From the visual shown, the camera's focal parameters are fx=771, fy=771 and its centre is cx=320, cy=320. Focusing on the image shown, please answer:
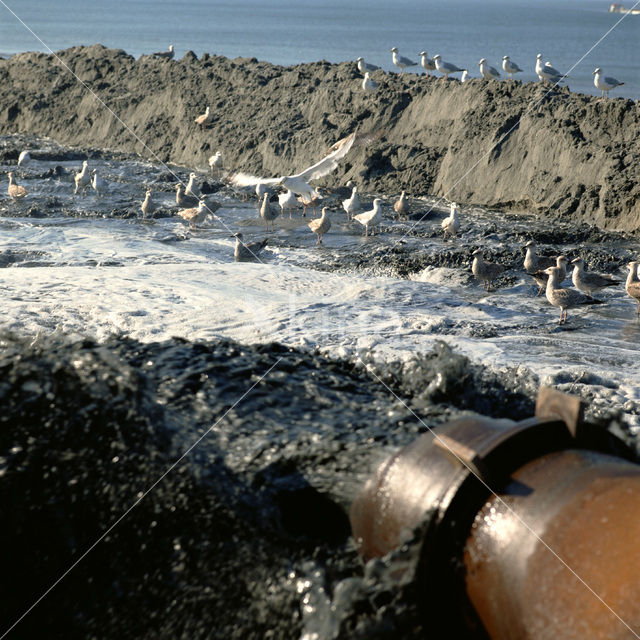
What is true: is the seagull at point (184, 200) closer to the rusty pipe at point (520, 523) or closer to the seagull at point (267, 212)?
the seagull at point (267, 212)

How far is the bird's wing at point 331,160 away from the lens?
12.0m

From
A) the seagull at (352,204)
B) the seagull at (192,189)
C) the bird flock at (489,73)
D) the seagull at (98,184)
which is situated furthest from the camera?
the bird flock at (489,73)

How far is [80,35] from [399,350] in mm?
59478

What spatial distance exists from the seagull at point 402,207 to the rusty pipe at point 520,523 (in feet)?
38.0

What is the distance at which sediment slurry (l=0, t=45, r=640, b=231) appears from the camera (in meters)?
14.0

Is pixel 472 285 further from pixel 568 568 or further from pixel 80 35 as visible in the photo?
pixel 80 35

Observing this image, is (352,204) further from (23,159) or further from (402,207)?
(23,159)

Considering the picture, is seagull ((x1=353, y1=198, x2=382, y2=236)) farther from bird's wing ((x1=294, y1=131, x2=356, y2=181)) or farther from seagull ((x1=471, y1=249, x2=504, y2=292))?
seagull ((x1=471, y1=249, x2=504, y2=292))

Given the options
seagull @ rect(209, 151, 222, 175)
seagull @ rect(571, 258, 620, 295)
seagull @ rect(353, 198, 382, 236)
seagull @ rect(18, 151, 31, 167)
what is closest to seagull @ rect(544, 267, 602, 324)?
seagull @ rect(571, 258, 620, 295)

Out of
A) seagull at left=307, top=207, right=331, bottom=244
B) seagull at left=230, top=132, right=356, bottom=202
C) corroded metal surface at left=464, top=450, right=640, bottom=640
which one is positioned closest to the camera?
corroded metal surface at left=464, top=450, right=640, bottom=640

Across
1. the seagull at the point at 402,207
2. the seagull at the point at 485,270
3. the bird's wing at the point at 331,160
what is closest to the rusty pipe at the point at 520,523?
the seagull at the point at 485,270

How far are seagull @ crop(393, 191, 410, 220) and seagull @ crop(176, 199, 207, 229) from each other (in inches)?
144

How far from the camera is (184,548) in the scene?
3.80m

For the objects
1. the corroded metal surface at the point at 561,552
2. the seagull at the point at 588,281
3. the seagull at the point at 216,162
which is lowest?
the seagull at the point at 588,281
